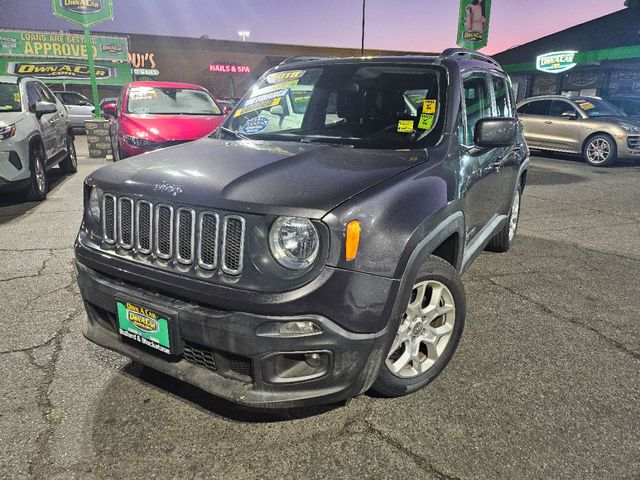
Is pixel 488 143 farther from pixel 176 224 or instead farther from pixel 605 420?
pixel 176 224

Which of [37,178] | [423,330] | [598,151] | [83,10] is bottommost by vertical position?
[423,330]

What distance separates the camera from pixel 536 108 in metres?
12.5

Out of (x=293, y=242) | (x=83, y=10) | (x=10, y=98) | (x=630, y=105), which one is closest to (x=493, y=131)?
(x=293, y=242)

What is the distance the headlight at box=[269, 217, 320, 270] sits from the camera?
1923 millimetres

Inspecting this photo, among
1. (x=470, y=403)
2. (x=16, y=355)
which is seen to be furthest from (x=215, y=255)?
(x=16, y=355)

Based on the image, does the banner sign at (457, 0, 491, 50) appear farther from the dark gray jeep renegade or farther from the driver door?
the dark gray jeep renegade

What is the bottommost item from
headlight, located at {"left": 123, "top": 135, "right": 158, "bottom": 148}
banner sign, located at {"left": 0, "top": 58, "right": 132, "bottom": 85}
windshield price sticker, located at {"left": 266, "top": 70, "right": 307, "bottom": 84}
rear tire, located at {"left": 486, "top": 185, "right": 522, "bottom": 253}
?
rear tire, located at {"left": 486, "top": 185, "right": 522, "bottom": 253}

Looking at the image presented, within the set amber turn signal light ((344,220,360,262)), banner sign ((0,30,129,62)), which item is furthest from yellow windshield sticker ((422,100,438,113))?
banner sign ((0,30,129,62))

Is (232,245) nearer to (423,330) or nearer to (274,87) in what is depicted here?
(423,330)

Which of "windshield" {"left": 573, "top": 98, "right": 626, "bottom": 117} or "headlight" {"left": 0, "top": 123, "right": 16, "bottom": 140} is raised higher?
"windshield" {"left": 573, "top": 98, "right": 626, "bottom": 117}

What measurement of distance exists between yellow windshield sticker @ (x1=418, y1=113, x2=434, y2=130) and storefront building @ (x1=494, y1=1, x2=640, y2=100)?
22.1 m

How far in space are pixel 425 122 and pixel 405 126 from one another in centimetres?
13

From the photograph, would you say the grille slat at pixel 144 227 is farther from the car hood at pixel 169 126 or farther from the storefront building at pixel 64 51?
the storefront building at pixel 64 51

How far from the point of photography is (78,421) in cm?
231
